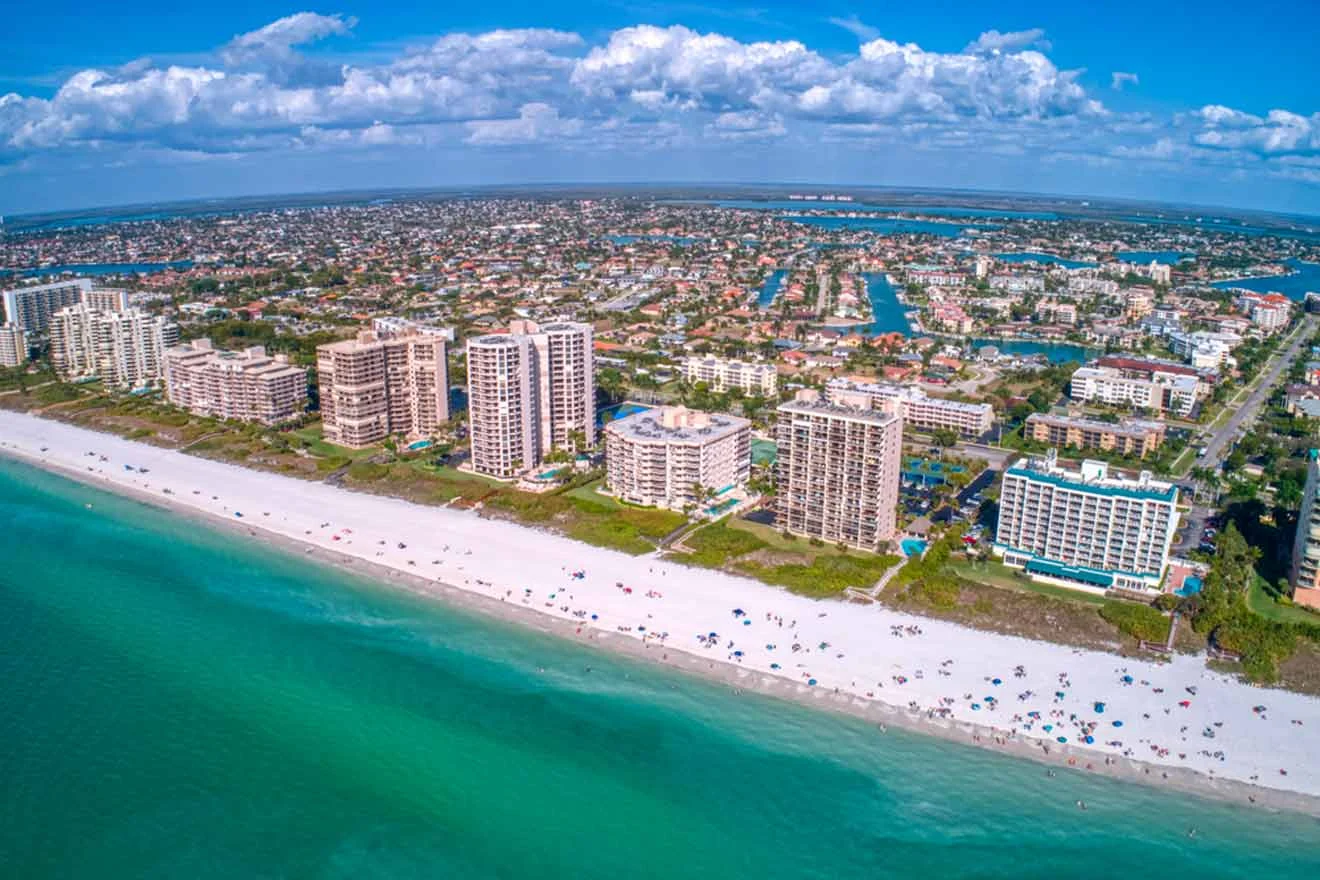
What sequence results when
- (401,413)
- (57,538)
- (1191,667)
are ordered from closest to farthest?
(1191,667) → (57,538) → (401,413)

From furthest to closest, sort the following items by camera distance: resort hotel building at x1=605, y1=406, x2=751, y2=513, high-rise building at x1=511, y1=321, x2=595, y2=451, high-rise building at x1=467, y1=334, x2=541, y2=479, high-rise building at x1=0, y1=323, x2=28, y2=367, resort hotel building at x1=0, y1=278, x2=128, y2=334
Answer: resort hotel building at x1=0, y1=278, x2=128, y2=334, high-rise building at x1=0, y1=323, x2=28, y2=367, high-rise building at x1=511, y1=321, x2=595, y2=451, high-rise building at x1=467, y1=334, x2=541, y2=479, resort hotel building at x1=605, y1=406, x2=751, y2=513

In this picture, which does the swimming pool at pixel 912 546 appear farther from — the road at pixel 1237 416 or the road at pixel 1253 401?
the road at pixel 1253 401

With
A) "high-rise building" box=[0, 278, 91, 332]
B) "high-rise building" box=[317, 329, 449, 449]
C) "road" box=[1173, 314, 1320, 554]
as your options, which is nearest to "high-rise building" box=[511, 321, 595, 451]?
"high-rise building" box=[317, 329, 449, 449]

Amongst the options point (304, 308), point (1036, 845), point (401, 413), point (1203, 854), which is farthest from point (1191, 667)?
point (304, 308)

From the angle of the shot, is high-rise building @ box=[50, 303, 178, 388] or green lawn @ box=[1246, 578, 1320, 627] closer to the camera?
green lawn @ box=[1246, 578, 1320, 627]

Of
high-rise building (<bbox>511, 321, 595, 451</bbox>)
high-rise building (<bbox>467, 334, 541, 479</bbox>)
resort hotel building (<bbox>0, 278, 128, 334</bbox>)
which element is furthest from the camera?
resort hotel building (<bbox>0, 278, 128, 334</bbox>)

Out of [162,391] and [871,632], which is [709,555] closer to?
[871,632]

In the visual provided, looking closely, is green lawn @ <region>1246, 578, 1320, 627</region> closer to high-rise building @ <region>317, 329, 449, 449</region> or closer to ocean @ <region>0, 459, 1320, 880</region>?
ocean @ <region>0, 459, 1320, 880</region>
